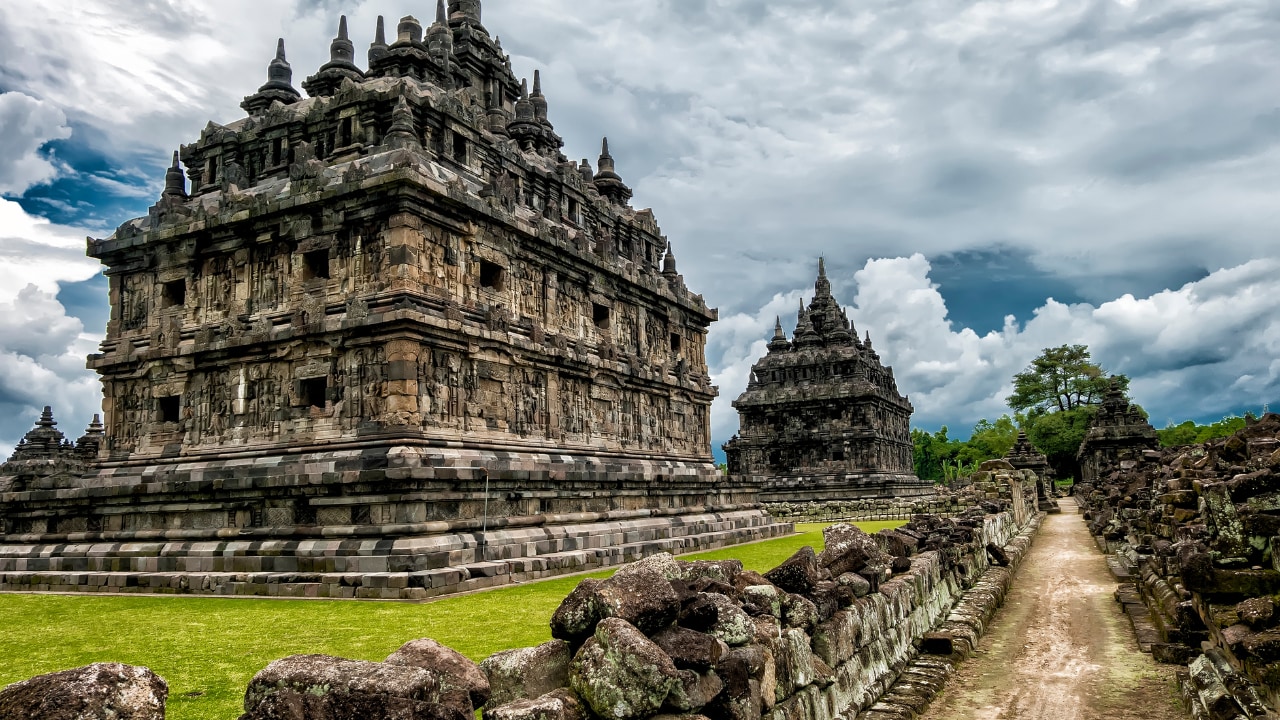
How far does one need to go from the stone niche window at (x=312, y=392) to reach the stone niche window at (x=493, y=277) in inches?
175

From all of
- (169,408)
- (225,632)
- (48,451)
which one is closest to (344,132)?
(169,408)

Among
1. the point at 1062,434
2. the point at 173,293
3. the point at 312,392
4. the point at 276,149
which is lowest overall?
the point at 312,392

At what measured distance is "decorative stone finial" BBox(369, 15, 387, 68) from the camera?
22891 mm

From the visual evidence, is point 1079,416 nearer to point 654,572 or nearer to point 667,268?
point 667,268

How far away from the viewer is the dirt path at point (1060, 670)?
6285 mm

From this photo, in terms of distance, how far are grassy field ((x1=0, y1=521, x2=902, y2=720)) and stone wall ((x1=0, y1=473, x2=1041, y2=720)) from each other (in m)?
2.92

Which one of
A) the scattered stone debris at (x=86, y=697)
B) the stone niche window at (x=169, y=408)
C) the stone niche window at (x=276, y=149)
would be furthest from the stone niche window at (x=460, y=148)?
the scattered stone debris at (x=86, y=697)

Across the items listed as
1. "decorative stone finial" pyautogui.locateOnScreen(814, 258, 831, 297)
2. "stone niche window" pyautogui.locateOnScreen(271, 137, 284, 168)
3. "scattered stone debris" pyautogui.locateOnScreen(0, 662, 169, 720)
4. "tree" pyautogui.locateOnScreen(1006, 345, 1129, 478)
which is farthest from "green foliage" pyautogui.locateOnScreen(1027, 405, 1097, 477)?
"scattered stone debris" pyautogui.locateOnScreen(0, 662, 169, 720)

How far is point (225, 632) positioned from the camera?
945 centimetres

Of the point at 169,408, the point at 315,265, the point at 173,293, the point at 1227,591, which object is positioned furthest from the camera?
the point at 173,293

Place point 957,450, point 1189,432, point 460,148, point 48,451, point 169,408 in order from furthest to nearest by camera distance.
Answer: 1. point 957,450
2. point 1189,432
3. point 48,451
4. point 460,148
5. point 169,408

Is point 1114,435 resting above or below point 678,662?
above

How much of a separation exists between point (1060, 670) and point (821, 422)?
43.9 meters

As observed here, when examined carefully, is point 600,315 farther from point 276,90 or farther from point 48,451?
point 48,451
